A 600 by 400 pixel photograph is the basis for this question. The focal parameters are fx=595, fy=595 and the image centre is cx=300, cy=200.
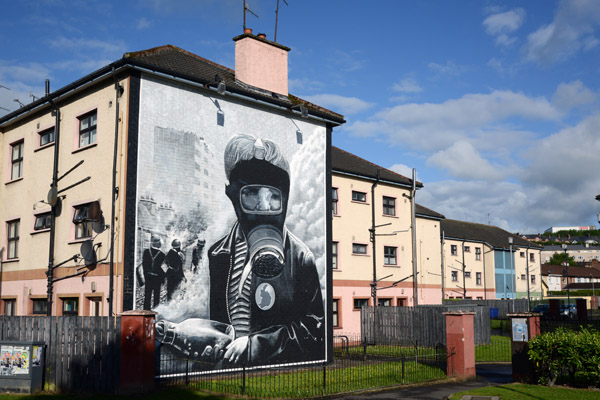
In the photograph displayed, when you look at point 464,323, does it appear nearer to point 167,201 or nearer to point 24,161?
point 167,201

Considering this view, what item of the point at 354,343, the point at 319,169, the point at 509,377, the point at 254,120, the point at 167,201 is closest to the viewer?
the point at 167,201

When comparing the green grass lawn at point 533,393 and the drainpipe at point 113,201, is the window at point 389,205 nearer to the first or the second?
the green grass lawn at point 533,393

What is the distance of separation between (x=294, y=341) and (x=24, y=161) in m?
13.1

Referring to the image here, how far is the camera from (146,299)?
1891 cm

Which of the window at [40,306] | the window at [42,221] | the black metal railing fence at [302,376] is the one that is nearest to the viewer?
the black metal railing fence at [302,376]

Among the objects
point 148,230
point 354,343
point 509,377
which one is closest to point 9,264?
point 148,230

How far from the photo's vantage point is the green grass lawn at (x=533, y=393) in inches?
611

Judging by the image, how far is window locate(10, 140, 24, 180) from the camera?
2450 centimetres

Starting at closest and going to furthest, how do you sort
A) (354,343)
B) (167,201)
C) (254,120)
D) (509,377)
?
(167,201) → (509,377) → (254,120) → (354,343)

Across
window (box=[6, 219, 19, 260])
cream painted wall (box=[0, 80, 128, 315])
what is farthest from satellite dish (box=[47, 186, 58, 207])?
window (box=[6, 219, 19, 260])

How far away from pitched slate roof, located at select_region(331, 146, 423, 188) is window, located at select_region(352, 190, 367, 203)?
970 mm

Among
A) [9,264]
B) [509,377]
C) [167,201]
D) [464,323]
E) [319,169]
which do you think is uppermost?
[319,169]

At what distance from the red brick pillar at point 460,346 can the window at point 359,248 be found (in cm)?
1264

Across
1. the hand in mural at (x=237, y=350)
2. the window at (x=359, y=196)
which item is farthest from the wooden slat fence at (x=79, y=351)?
the window at (x=359, y=196)
